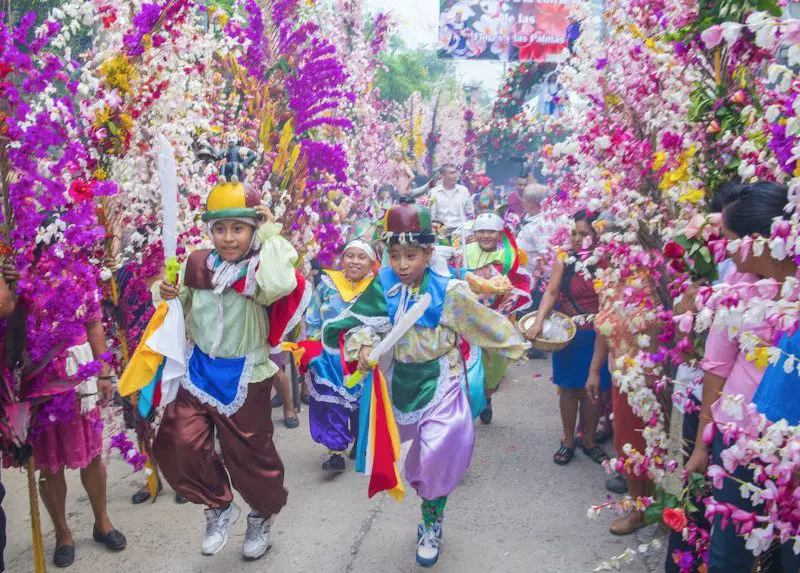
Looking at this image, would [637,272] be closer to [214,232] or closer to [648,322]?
[648,322]

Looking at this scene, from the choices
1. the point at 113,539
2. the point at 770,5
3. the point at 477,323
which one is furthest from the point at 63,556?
the point at 770,5

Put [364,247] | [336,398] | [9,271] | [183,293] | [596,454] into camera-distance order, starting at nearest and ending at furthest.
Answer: [9,271] < [183,293] < [336,398] < [596,454] < [364,247]

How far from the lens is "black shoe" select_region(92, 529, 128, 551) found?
14.0 ft

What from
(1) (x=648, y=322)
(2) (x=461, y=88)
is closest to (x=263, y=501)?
(1) (x=648, y=322)

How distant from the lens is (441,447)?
12.8ft

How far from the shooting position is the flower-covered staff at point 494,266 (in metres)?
6.43

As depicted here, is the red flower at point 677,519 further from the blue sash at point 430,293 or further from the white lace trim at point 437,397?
the blue sash at point 430,293

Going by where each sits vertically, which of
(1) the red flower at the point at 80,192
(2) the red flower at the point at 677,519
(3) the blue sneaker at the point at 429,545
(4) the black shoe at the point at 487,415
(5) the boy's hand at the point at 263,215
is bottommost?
(4) the black shoe at the point at 487,415

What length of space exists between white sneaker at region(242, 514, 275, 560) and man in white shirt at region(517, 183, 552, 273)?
14.3 feet

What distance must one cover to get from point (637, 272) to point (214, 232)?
7.28ft

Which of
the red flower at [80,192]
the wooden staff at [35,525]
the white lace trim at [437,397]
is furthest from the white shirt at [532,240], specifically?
the wooden staff at [35,525]

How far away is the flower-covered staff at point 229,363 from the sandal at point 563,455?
7.50 ft

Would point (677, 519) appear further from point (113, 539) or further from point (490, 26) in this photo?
point (490, 26)

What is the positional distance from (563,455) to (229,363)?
2735mm
